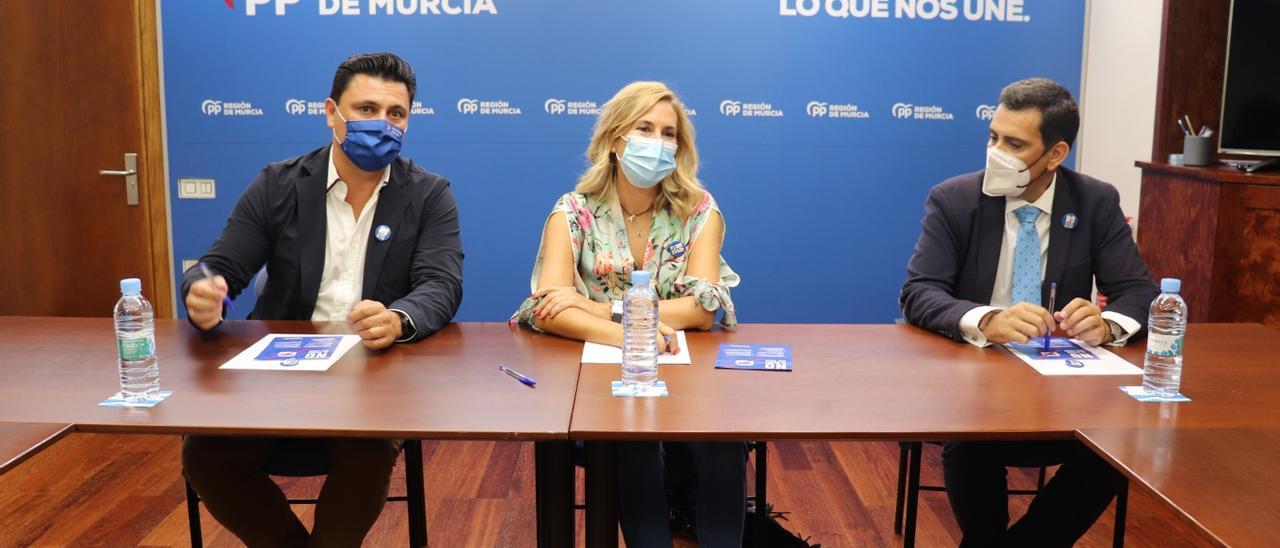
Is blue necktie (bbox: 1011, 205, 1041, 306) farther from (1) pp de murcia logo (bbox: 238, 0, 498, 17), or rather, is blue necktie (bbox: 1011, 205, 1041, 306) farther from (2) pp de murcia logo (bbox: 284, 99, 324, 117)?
(2) pp de murcia logo (bbox: 284, 99, 324, 117)

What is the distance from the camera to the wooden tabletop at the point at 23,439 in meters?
1.52

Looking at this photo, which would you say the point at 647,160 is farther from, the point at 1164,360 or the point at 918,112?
the point at 918,112

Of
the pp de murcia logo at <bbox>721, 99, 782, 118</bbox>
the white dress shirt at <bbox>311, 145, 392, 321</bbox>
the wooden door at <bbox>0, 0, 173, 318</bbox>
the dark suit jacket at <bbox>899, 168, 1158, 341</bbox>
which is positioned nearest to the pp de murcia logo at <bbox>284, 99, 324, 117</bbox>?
the wooden door at <bbox>0, 0, 173, 318</bbox>

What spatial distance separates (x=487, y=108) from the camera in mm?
4316

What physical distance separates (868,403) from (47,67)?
3.87 m

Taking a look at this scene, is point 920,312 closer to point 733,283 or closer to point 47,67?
point 733,283

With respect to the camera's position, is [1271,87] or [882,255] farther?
[882,255]

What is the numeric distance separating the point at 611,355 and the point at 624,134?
694 millimetres

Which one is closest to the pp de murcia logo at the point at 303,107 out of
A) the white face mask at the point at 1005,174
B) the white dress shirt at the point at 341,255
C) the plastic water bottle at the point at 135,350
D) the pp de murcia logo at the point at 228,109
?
the pp de murcia logo at the point at 228,109

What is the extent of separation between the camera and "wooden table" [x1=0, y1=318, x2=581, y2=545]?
165 centimetres

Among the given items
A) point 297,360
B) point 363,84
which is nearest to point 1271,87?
point 363,84

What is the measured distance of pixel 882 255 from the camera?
448 cm

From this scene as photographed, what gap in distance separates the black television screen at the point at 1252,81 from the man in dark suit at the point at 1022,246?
1260 millimetres

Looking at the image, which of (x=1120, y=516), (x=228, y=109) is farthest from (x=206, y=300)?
(x=228, y=109)
